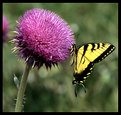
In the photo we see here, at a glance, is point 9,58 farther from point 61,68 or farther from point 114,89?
point 114,89

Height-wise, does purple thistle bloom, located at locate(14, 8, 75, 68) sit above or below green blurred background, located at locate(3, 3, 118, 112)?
above

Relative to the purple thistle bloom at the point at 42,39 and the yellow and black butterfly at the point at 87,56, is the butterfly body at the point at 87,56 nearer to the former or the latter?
the yellow and black butterfly at the point at 87,56

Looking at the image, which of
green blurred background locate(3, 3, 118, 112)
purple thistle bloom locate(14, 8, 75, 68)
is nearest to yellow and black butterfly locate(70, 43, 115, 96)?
purple thistle bloom locate(14, 8, 75, 68)

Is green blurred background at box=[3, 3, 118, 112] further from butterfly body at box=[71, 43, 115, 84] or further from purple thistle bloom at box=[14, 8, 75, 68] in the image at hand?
purple thistle bloom at box=[14, 8, 75, 68]

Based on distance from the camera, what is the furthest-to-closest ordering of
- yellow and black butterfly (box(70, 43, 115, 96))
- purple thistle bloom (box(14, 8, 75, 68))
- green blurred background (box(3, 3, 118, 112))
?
1. green blurred background (box(3, 3, 118, 112))
2. yellow and black butterfly (box(70, 43, 115, 96))
3. purple thistle bloom (box(14, 8, 75, 68))

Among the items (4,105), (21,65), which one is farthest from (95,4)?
(4,105)

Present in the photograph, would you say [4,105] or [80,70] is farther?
[4,105]
